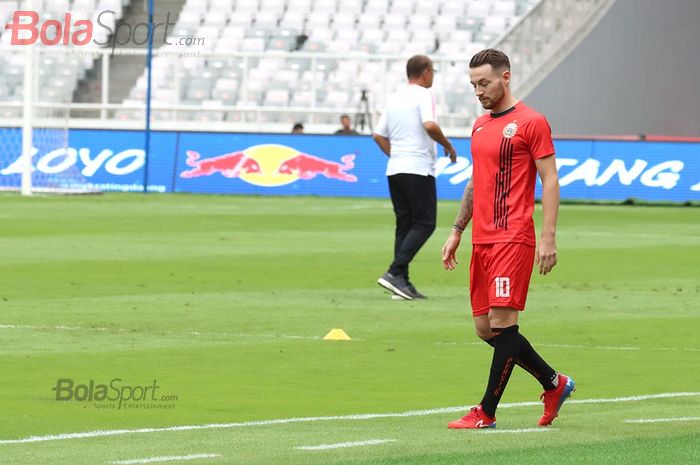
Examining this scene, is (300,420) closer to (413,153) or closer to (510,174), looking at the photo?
(510,174)

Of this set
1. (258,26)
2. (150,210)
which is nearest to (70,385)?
(150,210)

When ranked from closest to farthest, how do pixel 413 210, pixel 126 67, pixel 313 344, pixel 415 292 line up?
1. pixel 313 344
2. pixel 415 292
3. pixel 413 210
4. pixel 126 67

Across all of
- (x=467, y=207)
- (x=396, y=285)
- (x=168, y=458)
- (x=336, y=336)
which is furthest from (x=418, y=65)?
(x=168, y=458)

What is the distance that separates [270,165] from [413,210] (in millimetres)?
19849

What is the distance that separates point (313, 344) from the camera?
12672mm

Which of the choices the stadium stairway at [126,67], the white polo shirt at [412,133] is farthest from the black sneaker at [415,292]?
the stadium stairway at [126,67]

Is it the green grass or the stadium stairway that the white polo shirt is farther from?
the stadium stairway

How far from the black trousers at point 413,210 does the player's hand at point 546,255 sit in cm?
734

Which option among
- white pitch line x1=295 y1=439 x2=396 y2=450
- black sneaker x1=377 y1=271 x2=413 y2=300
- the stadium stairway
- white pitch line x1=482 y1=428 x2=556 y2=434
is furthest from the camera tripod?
white pitch line x1=295 y1=439 x2=396 y2=450

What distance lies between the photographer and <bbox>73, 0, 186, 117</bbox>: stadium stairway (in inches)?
1799

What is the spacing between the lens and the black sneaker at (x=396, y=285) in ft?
53.2

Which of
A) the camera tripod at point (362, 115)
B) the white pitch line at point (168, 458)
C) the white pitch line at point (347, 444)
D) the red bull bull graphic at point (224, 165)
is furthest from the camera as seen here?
the camera tripod at point (362, 115)

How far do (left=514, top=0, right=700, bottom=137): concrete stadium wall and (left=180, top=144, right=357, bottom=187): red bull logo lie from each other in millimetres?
10418

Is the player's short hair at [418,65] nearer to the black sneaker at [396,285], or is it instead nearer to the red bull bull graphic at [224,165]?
the black sneaker at [396,285]
